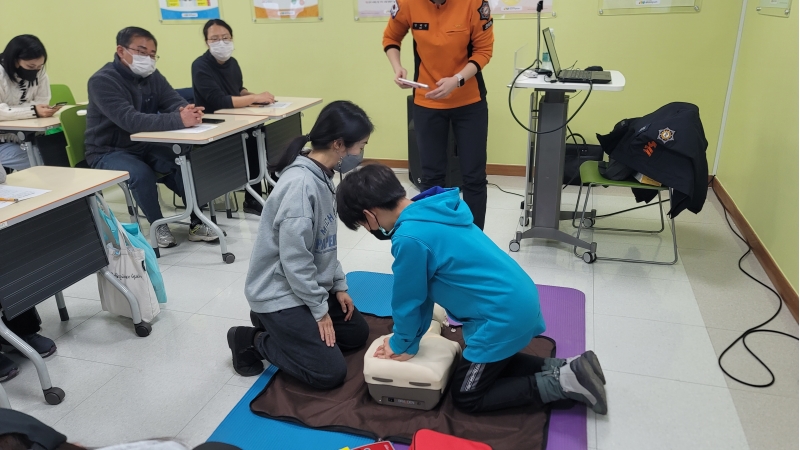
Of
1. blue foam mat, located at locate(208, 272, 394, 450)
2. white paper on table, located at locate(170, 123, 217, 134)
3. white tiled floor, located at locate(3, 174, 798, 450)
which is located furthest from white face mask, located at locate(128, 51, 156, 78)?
blue foam mat, located at locate(208, 272, 394, 450)

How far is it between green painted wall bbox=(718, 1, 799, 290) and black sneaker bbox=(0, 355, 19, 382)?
3.09 meters

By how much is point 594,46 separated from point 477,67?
5.49 ft

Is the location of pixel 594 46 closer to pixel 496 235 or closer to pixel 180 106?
pixel 496 235

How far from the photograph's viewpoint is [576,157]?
395 centimetres

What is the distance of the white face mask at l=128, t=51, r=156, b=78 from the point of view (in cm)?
290

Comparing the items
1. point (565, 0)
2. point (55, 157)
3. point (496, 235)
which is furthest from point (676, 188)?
point (55, 157)

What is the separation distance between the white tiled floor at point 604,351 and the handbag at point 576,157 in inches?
32.9

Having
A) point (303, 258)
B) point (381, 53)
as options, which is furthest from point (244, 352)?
point (381, 53)

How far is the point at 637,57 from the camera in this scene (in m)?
3.82

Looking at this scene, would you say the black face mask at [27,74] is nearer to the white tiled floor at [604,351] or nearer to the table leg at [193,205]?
the table leg at [193,205]

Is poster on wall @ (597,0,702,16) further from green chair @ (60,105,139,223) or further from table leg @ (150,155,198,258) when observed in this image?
green chair @ (60,105,139,223)

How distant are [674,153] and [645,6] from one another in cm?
159

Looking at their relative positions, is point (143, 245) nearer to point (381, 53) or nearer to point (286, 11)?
point (381, 53)

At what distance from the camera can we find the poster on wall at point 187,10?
14.9ft
